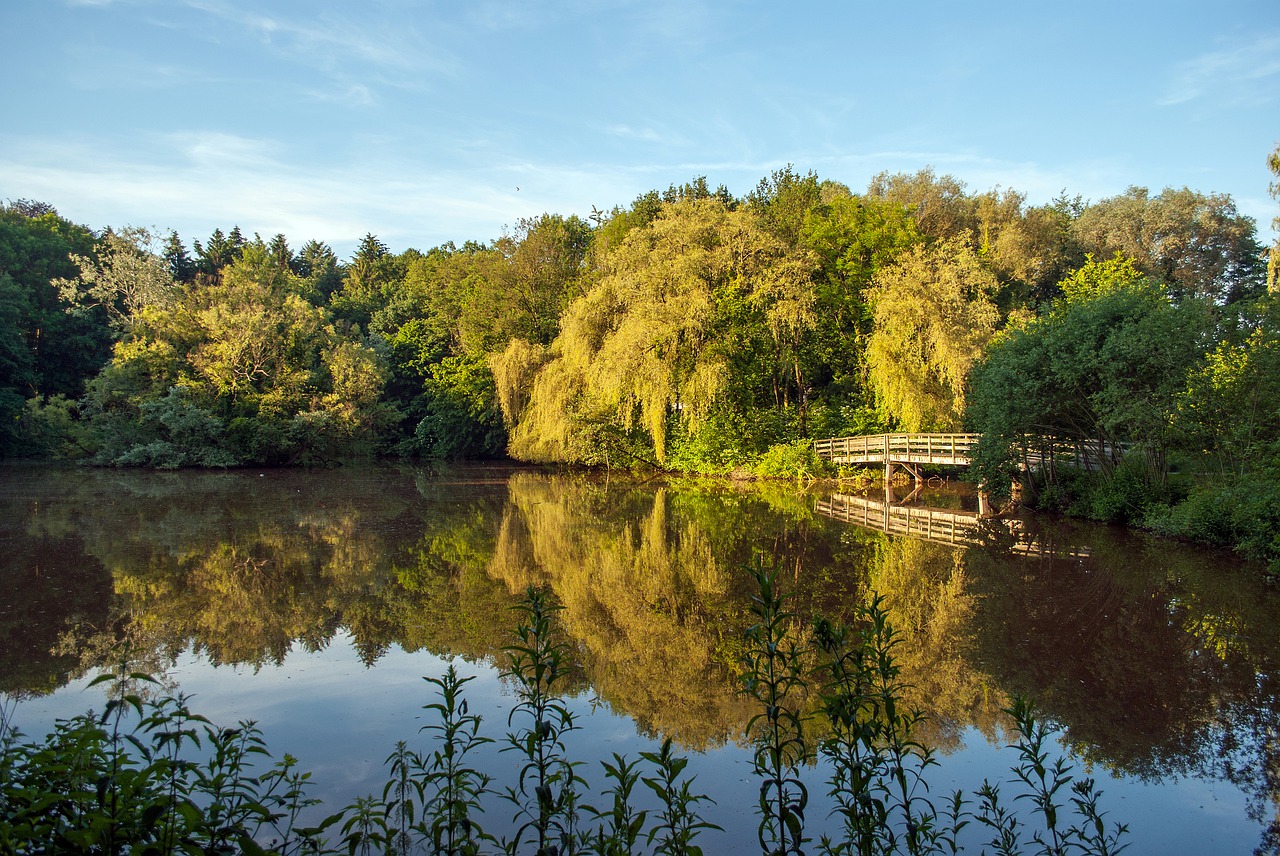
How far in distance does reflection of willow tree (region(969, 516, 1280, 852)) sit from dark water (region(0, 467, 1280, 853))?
0.13 ft

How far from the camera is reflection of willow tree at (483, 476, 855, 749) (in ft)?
25.3

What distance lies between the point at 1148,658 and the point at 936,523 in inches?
440

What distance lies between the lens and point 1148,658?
29.5 feet

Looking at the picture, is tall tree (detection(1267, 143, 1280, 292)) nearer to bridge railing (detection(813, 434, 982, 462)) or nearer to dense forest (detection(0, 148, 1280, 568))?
dense forest (detection(0, 148, 1280, 568))

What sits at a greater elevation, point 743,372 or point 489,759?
point 743,372

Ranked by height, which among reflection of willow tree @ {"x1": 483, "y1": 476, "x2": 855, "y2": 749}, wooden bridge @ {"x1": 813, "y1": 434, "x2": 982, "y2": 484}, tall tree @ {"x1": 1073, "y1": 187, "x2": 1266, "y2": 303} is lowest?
reflection of willow tree @ {"x1": 483, "y1": 476, "x2": 855, "y2": 749}

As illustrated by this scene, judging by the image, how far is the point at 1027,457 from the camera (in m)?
22.1

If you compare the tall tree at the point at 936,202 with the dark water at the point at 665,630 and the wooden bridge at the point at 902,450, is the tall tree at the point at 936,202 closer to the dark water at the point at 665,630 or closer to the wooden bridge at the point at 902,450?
the wooden bridge at the point at 902,450

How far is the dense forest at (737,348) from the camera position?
17141mm

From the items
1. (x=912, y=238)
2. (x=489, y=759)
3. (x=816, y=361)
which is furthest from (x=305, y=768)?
(x=912, y=238)

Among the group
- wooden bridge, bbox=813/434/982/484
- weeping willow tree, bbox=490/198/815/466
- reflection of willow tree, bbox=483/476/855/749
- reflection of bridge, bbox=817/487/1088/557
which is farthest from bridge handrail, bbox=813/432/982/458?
reflection of willow tree, bbox=483/476/855/749

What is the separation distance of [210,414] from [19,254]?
845 inches

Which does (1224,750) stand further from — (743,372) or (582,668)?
(743,372)

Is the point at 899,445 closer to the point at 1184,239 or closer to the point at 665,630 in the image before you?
the point at 665,630
